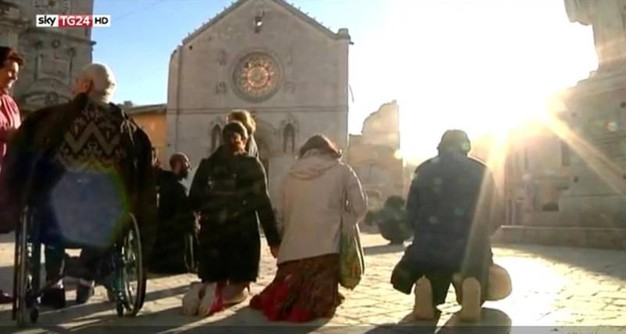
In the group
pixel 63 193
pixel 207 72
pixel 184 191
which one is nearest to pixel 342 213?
pixel 63 193

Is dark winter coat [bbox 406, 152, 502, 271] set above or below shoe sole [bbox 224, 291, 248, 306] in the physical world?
above

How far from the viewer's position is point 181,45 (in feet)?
116

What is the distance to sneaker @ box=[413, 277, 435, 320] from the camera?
416cm

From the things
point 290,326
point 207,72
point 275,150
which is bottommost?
point 290,326

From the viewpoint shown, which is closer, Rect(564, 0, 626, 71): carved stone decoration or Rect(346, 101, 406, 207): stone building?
Rect(564, 0, 626, 71): carved stone decoration

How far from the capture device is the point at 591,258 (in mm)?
8750

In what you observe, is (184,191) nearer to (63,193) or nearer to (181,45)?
(63,193)

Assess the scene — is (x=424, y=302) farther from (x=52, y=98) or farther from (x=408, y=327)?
(x=52, y=98)

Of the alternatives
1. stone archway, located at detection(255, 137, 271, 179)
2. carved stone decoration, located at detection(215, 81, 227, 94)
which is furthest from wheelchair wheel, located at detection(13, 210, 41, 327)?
carved stone decoration, located at detection(215, 81, 227, 94)

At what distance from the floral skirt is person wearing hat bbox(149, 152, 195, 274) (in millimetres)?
2927

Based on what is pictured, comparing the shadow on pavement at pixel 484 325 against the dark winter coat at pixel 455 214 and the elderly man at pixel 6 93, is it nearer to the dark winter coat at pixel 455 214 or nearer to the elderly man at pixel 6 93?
the dark winter coat at pixel 455 214

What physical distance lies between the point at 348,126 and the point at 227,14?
10.8 metres

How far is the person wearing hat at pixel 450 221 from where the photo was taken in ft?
14.3

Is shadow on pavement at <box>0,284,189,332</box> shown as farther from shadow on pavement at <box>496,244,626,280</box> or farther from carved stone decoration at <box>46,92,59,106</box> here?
carved stone decoration at <box>46,92,59,106</box>
